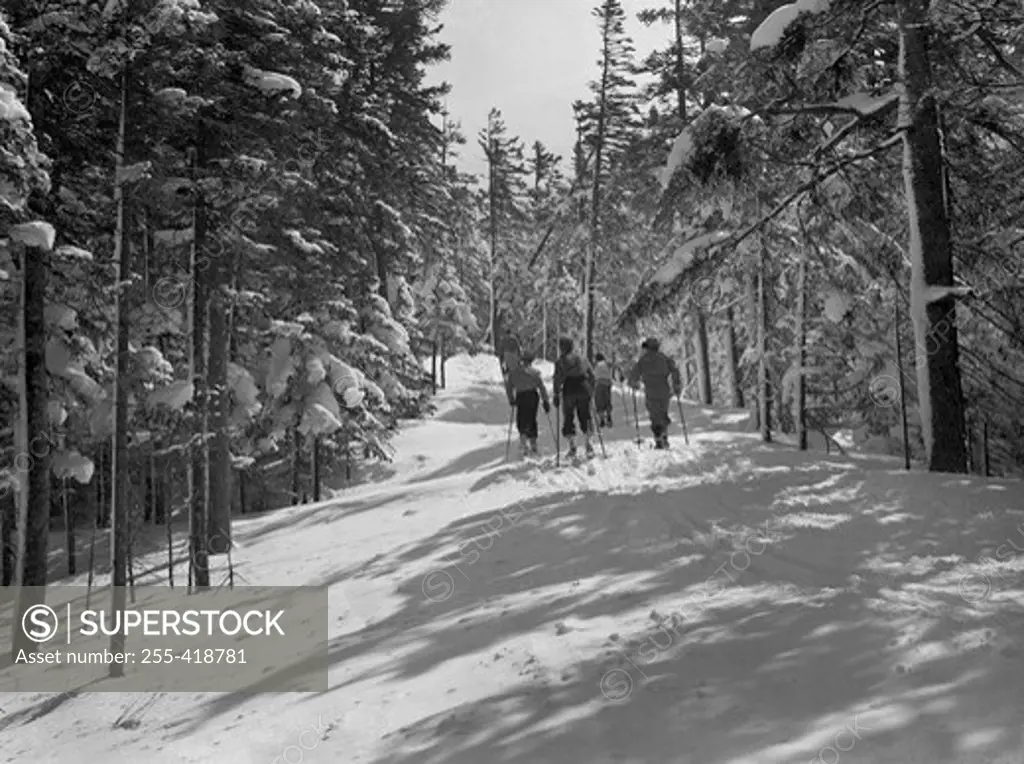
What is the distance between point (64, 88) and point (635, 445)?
12863mm

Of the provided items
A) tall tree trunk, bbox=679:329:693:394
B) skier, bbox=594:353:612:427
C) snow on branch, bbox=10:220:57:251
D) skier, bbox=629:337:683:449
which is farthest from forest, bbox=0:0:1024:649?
tall tree trunk, bbox=679:329:693:394

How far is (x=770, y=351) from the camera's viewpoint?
16.8 meters

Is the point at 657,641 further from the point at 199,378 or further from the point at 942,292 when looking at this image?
the point at 199,378

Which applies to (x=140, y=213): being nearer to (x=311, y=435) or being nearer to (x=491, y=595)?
(x=311, y=435)

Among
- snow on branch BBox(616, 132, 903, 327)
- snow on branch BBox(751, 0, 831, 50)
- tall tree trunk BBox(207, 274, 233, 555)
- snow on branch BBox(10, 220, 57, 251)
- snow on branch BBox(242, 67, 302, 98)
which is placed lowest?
tall tree trunk BBox(207, 274, 233, 555)

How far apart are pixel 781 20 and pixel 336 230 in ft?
38.1

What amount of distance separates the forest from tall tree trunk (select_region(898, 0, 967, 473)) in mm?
37

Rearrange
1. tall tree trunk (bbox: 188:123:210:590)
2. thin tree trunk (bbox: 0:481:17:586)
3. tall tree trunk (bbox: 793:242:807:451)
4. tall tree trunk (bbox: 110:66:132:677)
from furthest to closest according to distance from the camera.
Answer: thin tree trunk (bbox: 0:481:17:586), tall tree trunk (bbox: 793:242:807:451), tall tree trunk (bbox: 188:123:210:590), tall tree trunk (bbox: 110:66:132:677)

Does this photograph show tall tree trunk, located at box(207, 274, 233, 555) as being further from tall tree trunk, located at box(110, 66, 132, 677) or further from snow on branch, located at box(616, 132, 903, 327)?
snow on branch, located at box(616, 132, 903, 327)

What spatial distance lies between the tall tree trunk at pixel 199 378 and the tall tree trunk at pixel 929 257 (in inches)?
426

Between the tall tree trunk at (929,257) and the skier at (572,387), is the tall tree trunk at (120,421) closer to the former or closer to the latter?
the skier at (572,387)

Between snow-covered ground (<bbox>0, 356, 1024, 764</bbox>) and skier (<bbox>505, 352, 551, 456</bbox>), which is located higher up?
skier (<bbox>505, 352, 551, 456</bbox>)

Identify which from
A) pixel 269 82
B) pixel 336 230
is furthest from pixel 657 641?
pixel 336 230

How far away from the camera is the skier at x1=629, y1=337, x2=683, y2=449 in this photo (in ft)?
49.4
